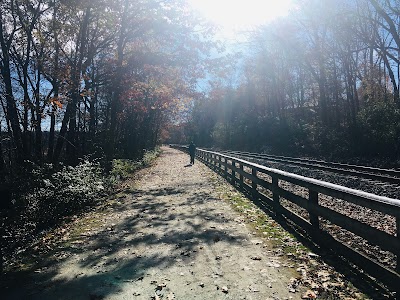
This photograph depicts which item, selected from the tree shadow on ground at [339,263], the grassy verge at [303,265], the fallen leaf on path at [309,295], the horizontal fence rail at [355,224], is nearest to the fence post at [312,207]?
the horizontal fence rail at [355,224]

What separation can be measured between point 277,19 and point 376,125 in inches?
609

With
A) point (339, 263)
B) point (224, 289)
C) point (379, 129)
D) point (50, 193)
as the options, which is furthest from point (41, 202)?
point (379, 129)

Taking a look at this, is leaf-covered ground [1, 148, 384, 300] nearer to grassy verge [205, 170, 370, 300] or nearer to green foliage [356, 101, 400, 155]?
grassy verge [205, 170, 370, 300]

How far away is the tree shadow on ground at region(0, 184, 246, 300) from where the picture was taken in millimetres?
4359

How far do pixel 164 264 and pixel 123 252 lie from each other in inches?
40.5

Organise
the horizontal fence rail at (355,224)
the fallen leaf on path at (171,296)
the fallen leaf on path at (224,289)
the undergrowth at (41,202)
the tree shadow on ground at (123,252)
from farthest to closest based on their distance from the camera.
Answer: the undergrowth at (41,202) < the tree shadow on ground at (123,252) < the fallen leaf on path at (224,289) < the fallen leaf on path at (171,296) < the horizontal fence rail at (355,224)

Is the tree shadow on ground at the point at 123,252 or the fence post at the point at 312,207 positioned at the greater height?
the fence post at the point at 312,207

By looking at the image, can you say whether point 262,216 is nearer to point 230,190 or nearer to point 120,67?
point 230,190

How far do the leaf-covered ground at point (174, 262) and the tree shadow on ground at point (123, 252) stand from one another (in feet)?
0.05

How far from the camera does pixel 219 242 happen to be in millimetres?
6008

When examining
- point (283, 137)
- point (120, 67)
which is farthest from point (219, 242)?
point (283, 137)

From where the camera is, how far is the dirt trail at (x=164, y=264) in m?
4.14

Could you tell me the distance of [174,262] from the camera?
5.12 meters

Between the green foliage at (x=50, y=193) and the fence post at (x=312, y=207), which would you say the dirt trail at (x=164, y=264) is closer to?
the fence post at (x=312, y=207)
